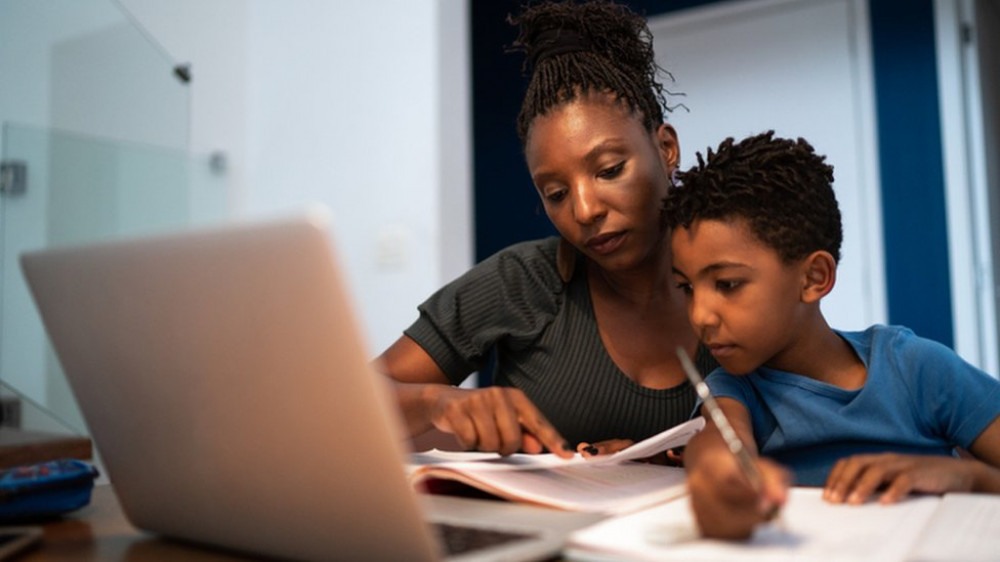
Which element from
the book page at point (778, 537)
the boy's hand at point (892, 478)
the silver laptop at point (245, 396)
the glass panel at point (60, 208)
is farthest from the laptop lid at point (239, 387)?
the glass panel at point (60, 208)

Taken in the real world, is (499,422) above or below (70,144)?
below

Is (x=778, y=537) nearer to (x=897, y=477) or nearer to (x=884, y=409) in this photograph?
(x=897, y=477)

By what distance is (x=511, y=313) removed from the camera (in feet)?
4.06

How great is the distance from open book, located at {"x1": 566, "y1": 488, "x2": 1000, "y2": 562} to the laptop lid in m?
0.13

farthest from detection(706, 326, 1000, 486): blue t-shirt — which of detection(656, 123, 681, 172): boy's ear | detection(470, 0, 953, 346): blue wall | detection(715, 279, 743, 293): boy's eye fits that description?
detection(470, 0, 953, 346): blue wall

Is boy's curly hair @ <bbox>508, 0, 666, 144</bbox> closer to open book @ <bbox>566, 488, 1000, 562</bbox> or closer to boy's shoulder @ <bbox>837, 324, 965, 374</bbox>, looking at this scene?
boy's shoulder @ <bbox>837, 324, 965, 374</bbox>

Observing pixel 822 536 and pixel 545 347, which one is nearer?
pixel 822 536

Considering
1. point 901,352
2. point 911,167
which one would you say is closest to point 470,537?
point 901,352

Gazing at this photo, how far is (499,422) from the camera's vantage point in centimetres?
71

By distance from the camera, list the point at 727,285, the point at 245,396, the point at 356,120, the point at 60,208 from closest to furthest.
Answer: the point at 245,396 → the point at 727,285 → the point at 60,208 → the point at 356,120

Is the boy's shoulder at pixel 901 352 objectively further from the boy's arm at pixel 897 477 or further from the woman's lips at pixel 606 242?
the woman's lips at pixel 606 242

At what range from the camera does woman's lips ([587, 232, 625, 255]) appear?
109 cm

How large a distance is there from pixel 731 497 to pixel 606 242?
2.06 ft

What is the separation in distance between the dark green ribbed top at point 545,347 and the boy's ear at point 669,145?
0.67 ft
